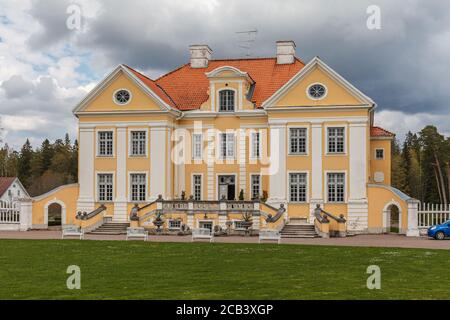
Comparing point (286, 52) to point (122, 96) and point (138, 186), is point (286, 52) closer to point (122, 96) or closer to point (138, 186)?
point (122, 96)

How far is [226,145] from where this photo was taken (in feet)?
134

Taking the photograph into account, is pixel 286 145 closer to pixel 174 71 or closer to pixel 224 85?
pixel 224 85

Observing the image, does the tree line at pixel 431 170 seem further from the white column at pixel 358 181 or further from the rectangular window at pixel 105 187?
the rectangular window at pixel 105 187

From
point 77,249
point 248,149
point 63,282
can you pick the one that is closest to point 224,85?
point 248,149

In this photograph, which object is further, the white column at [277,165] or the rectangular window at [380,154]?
the rectangular window at [380,154]

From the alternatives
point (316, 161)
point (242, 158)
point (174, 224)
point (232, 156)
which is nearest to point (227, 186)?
point (232, 156)

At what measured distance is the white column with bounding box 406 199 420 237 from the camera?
3541 cm

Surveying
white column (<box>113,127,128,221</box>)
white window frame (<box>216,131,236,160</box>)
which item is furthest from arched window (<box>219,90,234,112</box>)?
white column (<box>113,127,128,221</box>)

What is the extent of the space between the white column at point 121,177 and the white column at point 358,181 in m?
13.2

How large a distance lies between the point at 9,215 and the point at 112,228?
717 cm

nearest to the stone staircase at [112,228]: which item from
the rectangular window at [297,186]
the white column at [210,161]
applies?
the white column at [210,161]

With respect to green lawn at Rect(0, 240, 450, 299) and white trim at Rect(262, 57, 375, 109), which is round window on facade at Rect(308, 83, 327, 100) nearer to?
white trim at Rect(262, 57, 375, 109)

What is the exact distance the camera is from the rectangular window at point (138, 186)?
131 ft

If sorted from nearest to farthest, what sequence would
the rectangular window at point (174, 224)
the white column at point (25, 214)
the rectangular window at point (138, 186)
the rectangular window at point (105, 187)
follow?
the rectangular window at point (174, 224) → the white column at point (25, 214) → the rectangular window at point (138, 186) → the rectangular window at point (105, 187)
